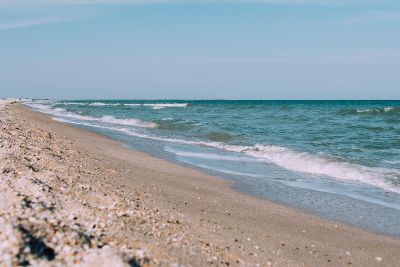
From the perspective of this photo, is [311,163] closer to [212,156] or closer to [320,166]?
[320,166]

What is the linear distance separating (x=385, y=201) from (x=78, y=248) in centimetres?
764

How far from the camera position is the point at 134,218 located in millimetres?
5855

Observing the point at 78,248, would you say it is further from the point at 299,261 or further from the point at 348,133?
the point at 348,133

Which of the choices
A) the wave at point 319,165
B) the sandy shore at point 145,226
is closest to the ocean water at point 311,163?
the wave at point 319,165

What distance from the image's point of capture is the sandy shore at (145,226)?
14.3 ft

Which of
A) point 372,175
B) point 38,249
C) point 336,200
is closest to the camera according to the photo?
point 38,249

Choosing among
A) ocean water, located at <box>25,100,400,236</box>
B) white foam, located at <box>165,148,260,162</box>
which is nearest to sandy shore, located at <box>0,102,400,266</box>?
ocean water, located at <box>25,100,400,236</box>

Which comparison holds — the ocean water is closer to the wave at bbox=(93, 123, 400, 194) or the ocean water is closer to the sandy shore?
the wave at bbox=(93, 123, 400, 194)

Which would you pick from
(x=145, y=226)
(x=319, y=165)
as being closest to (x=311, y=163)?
(x=319, y=165)

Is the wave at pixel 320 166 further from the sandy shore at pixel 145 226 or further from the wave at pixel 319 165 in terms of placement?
the sandy shore at pixel 145 226

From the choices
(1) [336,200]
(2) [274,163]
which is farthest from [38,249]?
(2) [274,163]

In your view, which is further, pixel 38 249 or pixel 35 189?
pixel 35 189

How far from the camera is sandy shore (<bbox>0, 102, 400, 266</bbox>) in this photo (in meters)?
4.36

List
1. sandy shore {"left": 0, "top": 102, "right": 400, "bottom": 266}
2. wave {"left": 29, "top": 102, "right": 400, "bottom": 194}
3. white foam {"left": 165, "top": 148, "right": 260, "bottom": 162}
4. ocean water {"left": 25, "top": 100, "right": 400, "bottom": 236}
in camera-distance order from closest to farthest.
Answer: sandy shore {"left": 0, "top": 102, "right": 400, "bottom": 266}
ocean water {"left": 25, "top": 100, "right": 400, "bottom": 236}
wave {"left": 29, "top": 102, "right": 400, "bottom": 194}
white foam {"left": 165, "top": 148, "right": 260, "bottom": 162}
